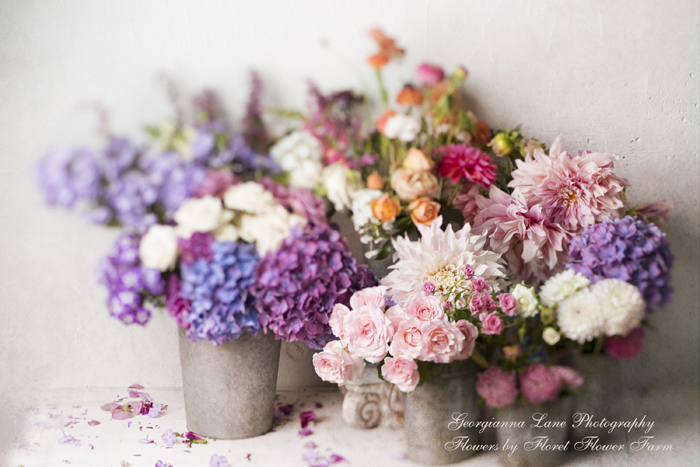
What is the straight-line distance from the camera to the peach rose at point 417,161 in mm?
865

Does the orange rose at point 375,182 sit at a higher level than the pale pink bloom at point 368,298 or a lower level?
higher

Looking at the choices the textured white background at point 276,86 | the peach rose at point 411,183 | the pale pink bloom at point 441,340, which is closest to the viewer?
the pale pink bloom at point 441,340

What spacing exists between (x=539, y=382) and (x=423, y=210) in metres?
0.32

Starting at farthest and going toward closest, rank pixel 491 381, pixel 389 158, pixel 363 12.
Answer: pixel 363 12, pixel 389 158, pixel 491 381

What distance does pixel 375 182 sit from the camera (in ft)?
2.85

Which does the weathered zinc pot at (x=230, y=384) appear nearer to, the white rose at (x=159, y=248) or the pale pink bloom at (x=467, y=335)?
the white rose at (x=159, y=248)

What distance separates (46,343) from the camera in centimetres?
107

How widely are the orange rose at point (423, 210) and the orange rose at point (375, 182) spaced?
0.20 ft

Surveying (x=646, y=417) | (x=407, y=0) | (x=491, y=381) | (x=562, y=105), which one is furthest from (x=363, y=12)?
(x=646, y=417)

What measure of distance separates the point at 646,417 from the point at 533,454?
0.32 m

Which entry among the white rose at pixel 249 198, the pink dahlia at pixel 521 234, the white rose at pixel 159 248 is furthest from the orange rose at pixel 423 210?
the white rose at pixel 159 248

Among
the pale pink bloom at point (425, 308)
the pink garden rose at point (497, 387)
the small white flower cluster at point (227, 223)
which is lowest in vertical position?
the pink garden rose at point (497, 387)

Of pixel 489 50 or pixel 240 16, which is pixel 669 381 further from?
pixel 240 16

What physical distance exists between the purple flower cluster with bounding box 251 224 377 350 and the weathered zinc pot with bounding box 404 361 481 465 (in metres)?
0.20
